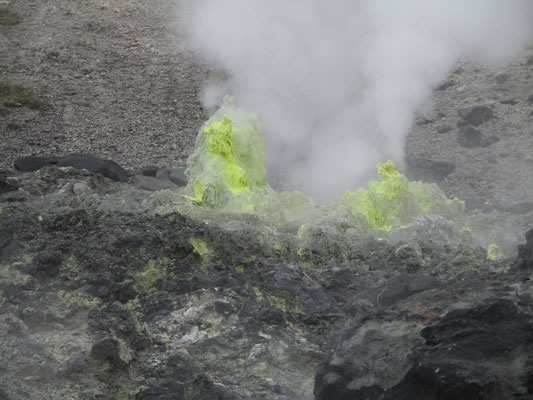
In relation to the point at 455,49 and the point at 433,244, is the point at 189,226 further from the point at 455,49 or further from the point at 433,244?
the point at 455,49

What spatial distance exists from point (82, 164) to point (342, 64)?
5118 mm

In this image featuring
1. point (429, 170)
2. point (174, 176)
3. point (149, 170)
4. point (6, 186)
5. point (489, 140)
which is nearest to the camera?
point (6, 186)

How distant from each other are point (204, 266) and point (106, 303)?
82 centimetres

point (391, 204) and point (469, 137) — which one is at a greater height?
point (469, 137)

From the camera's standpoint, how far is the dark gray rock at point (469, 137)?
10.6 m

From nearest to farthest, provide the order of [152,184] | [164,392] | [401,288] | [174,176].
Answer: [164,392] → [401,288] → [152,184] → [174,176]

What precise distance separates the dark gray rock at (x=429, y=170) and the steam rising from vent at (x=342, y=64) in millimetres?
361

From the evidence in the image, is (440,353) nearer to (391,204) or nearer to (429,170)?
(391,204)

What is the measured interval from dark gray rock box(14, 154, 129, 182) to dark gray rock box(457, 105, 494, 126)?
5.82 m

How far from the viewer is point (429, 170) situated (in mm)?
9609

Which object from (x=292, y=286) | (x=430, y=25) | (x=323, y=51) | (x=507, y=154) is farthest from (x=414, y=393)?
(x=323, y=51)

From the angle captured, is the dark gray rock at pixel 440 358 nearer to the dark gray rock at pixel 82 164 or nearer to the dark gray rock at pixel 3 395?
the dark gray rock at pixel 3 395

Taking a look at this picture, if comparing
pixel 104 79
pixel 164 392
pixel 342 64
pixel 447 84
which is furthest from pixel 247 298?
pixel 104 79

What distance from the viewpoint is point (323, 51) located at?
1238 cm
